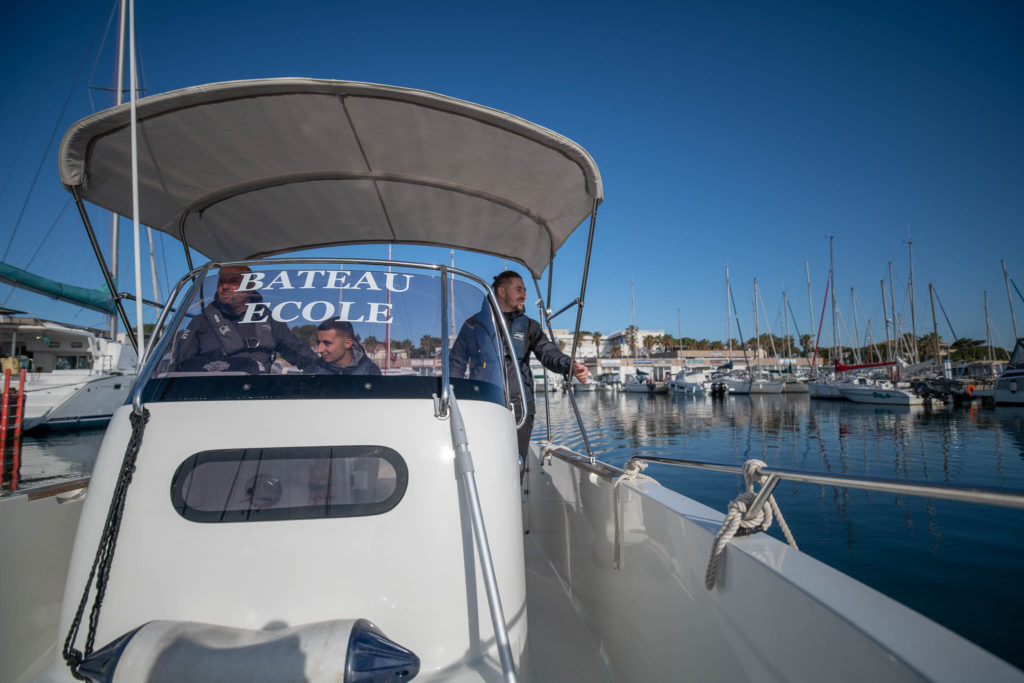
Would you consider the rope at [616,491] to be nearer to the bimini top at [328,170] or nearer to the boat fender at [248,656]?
the boat fender at [248,656]

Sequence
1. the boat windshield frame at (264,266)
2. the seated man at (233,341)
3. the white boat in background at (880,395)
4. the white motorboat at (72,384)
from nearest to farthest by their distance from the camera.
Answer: the boat windshield frame at (264,266), the seated man at (233,341), the white motorboat at (72,384), the white boat in background at (880,395)

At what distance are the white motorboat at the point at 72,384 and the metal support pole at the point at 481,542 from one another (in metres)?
18.1

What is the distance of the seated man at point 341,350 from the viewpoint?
1.94m

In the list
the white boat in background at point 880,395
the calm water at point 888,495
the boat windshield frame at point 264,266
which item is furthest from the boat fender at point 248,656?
the white boat in background at point 880,395

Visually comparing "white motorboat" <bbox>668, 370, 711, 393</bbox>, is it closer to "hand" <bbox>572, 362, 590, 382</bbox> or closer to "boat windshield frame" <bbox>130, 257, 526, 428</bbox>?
"hand" <bbox>572, 362, 590, 382</bbox>

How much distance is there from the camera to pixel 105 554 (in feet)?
4.79

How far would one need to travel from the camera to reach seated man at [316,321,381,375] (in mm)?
1941

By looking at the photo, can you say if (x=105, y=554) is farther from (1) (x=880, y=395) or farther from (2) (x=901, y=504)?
(1) (x=880, y=395)

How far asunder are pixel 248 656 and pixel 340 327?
1.12 meters

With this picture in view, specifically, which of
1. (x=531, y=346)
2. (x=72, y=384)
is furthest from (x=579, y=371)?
(x=72, y=384)

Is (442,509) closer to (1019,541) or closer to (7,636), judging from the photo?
(7,636)

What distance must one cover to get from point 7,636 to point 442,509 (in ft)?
5.62

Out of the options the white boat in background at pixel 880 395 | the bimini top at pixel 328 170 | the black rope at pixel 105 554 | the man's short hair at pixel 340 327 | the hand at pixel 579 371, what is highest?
the bimini top at pixel 328 170

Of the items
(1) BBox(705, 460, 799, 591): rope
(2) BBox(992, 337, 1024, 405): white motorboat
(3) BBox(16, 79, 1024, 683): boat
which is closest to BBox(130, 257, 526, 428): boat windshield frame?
(3) BBox(16, 79, 1024, 683): boat
